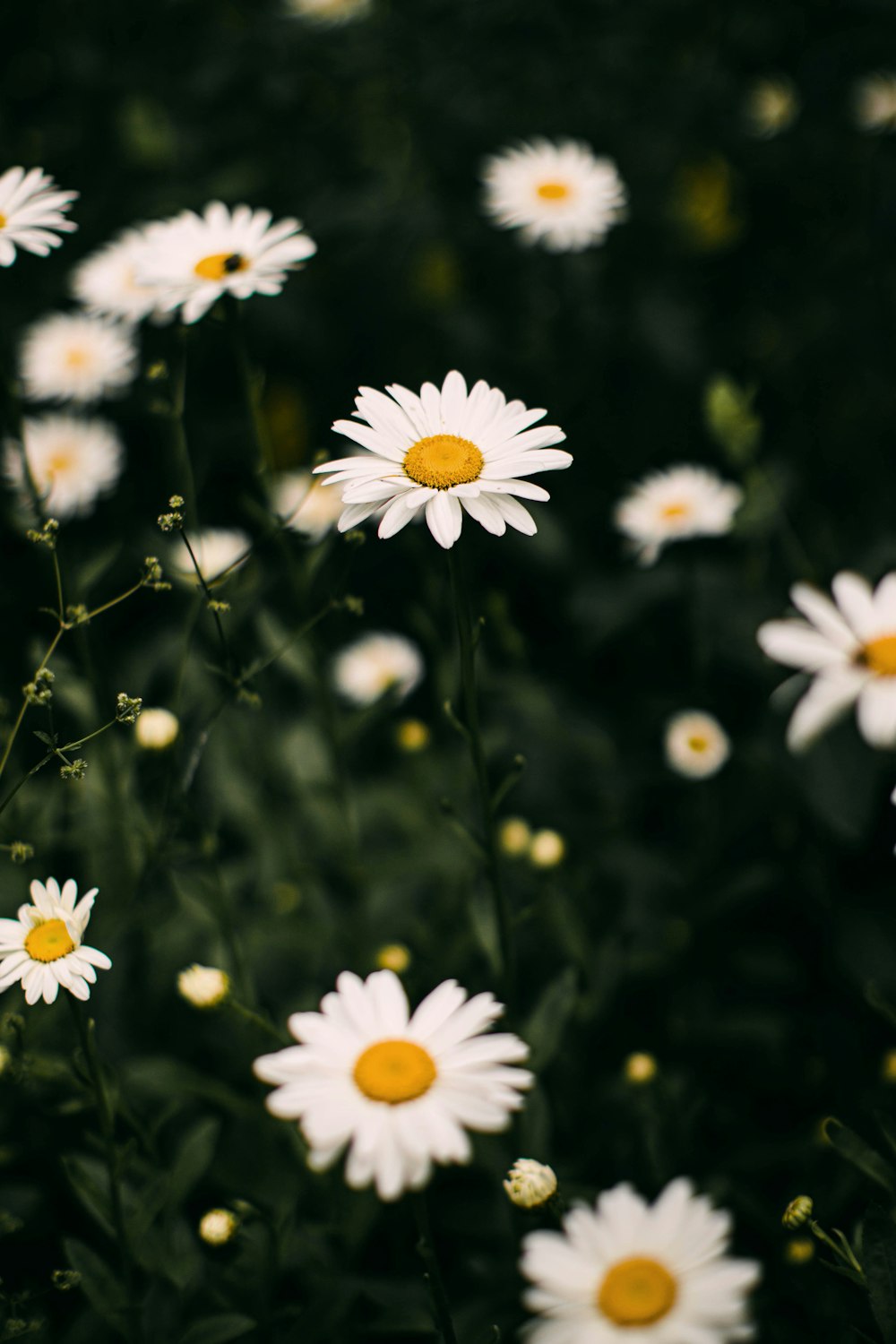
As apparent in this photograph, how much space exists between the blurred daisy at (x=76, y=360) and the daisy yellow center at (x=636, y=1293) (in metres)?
1.98

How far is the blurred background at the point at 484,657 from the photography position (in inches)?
67.3

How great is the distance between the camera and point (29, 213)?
58.4 inches

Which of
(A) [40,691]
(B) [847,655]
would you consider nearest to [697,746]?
(B) [847,655]

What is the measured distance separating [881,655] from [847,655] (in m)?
0.04

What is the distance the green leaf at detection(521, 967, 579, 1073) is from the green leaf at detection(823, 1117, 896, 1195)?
0.42m

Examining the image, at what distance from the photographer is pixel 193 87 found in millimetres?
2787

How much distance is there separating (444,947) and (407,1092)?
101 cm

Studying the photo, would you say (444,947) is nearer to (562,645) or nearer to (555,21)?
(562,645)

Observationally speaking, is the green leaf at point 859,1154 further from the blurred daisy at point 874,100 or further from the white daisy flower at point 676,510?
the blurred daisy at point 874,100

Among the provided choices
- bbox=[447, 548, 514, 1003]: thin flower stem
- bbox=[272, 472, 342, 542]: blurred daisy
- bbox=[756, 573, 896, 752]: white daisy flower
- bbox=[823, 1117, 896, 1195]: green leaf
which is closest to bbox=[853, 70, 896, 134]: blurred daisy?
bbox=[272, 472, 342, 542]: blurred daisy

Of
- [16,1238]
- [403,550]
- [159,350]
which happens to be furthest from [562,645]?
[16,1238]

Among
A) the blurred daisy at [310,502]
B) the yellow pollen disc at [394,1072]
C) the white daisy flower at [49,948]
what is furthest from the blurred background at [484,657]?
the yellow pollen disc at [394,1072]

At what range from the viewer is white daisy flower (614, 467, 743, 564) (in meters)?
2.27

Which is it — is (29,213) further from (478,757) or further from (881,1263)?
(881,1263)
